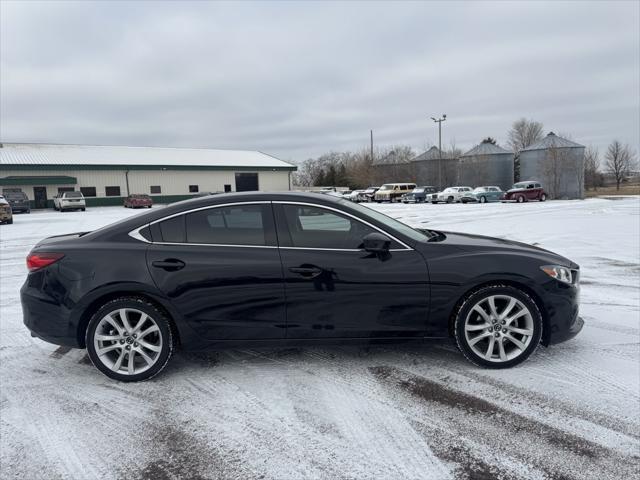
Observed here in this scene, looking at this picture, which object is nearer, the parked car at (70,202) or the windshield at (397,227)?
the windshield at (397,227)

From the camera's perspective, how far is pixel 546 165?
4834cm

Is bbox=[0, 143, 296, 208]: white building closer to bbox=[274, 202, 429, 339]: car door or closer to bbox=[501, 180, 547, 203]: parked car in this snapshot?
bbox=[501, 180, 547, 203]: parked car

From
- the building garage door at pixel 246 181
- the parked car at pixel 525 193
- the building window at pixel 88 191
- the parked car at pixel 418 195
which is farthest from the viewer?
the building garage door at pixel 246 181

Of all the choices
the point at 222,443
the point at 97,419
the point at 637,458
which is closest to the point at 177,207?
the point at 97,419

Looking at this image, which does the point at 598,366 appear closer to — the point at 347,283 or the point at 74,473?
the point at 347,283

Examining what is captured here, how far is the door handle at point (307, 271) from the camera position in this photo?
3.71 metres

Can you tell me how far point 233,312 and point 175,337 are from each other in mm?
573

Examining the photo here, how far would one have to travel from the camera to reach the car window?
12.6 ft

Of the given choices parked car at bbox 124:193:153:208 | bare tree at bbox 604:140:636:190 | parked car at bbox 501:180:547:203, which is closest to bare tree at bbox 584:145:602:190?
bare tree at bbox 604:140:636:190

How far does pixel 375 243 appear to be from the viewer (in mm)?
3709

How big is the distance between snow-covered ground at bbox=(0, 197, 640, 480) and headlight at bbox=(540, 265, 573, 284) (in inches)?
29.8

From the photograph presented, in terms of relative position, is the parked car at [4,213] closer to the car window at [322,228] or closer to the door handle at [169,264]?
the door handle at [169,264]

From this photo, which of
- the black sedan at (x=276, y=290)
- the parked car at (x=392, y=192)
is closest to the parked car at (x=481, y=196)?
the parked car at (x=392, y=192)

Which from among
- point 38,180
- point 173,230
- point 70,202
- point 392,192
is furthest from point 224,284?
point 38,180
